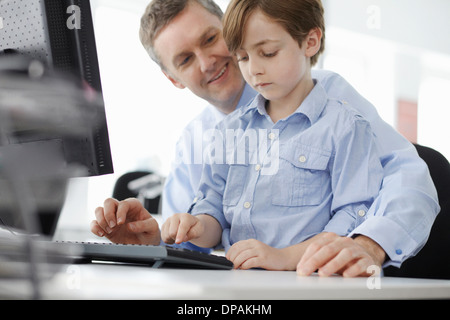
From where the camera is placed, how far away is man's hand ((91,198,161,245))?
88cm

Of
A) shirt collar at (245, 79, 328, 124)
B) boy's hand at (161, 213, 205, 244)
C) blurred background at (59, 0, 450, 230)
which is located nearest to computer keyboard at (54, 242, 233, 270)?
boy's hand at (161, 213, 205, 244)

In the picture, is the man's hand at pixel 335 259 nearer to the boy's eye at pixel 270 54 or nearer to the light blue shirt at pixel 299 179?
the light blue shirt at pixel 299 179

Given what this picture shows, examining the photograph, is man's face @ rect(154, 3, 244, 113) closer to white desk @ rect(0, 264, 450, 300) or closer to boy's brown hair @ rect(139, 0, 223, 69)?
boy's brown hair @ rect(139, 0, 223, 69)

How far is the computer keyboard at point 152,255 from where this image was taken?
550 mm

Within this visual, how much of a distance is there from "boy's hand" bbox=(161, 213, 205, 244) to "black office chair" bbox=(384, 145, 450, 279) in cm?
39

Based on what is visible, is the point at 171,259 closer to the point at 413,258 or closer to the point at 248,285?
the point at 248,285

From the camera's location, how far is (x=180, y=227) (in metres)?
0.78

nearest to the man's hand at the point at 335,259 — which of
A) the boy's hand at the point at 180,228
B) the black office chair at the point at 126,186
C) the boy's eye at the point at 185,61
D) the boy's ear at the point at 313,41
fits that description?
the boy's hand at the point at 180,228

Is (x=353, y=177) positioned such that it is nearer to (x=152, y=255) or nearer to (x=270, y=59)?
(x=270, y=59)

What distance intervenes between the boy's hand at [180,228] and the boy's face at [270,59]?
1.16ft

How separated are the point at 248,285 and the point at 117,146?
262cm

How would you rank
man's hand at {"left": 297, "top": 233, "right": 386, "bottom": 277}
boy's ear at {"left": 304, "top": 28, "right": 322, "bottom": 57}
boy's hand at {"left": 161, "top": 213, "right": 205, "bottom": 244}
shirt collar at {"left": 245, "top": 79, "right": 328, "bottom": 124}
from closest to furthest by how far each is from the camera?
man's hand at {"left": 297, "top": 233, "right": 386, "bottom": 277} → boy's hand at {"left": 161, "top": 213, "right": 205, "bottom": 244} → shirt collar at {"left": 245, "top": 79, "right": 328, "bottom": 124} → boy's ear at {"left": 304, "top": 28, "right": 322, "bottom": 57}
